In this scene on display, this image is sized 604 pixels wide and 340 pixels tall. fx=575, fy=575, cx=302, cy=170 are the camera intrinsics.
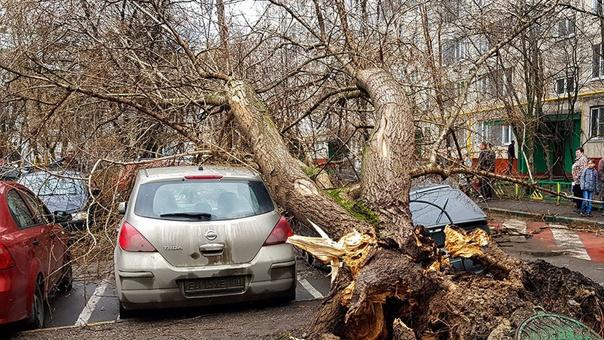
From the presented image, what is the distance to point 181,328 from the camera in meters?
5.34

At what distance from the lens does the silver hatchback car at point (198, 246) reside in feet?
17.9

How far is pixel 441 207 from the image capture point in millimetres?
7277

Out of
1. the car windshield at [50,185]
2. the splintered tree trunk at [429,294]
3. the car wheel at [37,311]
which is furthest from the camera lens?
the car windshield at [50,185]

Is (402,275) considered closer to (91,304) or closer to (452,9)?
(91,304)

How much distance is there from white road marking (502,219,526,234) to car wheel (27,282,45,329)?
30.0ft

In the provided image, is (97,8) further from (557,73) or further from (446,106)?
(557,73)

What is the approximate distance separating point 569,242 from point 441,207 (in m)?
4.99

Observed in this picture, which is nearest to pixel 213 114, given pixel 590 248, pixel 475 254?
pixel 475 254

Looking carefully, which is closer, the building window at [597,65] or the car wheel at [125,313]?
the car wheel at [125,313]

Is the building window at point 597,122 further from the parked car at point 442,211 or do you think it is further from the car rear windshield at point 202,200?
the car rear windshield at point 202,200

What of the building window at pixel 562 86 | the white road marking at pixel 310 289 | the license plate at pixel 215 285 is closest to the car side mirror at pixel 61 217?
the license plate at pixel 215 285

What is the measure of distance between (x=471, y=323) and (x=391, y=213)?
5.04 ft

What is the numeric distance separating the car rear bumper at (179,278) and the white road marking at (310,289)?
1.13m

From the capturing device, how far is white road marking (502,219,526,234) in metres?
11.8
